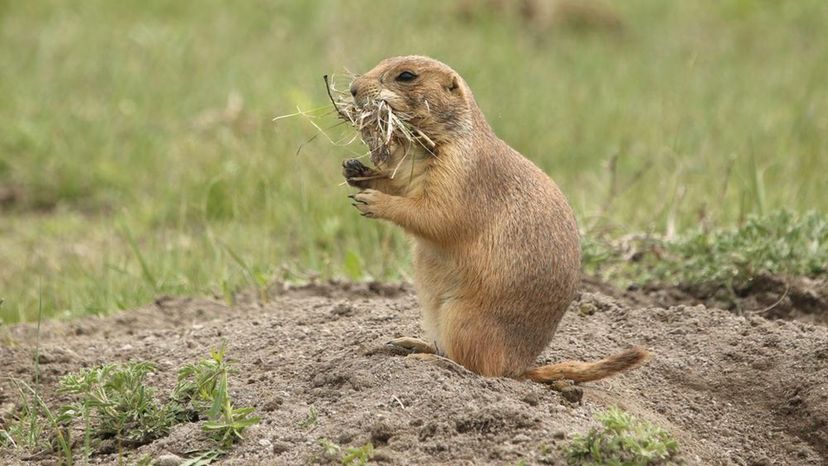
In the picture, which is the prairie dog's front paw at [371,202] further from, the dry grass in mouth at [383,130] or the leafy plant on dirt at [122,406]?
the leafy plant on dirt at [122,406]

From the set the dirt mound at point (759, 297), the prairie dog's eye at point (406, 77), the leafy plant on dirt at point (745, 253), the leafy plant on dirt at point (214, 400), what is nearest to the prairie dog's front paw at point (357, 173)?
the prairie dog's eye at point (406, 77)

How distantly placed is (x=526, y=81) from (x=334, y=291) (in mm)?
4892

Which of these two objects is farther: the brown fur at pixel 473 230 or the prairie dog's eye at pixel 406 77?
the prairie dog's eye at pixel 406 77

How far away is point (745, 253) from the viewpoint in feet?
19.4

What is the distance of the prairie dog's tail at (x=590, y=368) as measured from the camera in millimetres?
4336

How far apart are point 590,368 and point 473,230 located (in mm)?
632

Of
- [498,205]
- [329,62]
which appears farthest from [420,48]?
[498,205]

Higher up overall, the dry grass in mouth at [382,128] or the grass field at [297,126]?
the dry grass in mouth at [382,128]

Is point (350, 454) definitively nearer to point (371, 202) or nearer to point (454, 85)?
point (371, 202)

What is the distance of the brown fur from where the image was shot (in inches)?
172

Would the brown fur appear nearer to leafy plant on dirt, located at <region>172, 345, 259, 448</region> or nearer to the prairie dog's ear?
the prairie dog's ear

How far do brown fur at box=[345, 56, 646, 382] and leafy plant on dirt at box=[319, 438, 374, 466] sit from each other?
0.70 m

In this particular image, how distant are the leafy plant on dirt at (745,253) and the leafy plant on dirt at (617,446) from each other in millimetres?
2334

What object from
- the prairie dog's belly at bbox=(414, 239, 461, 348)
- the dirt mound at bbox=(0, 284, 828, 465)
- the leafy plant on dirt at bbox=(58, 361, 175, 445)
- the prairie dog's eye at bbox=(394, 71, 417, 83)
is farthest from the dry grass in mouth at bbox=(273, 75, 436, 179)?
the leafy plant on dirt at bbox=(58, 361, 175, 445)
